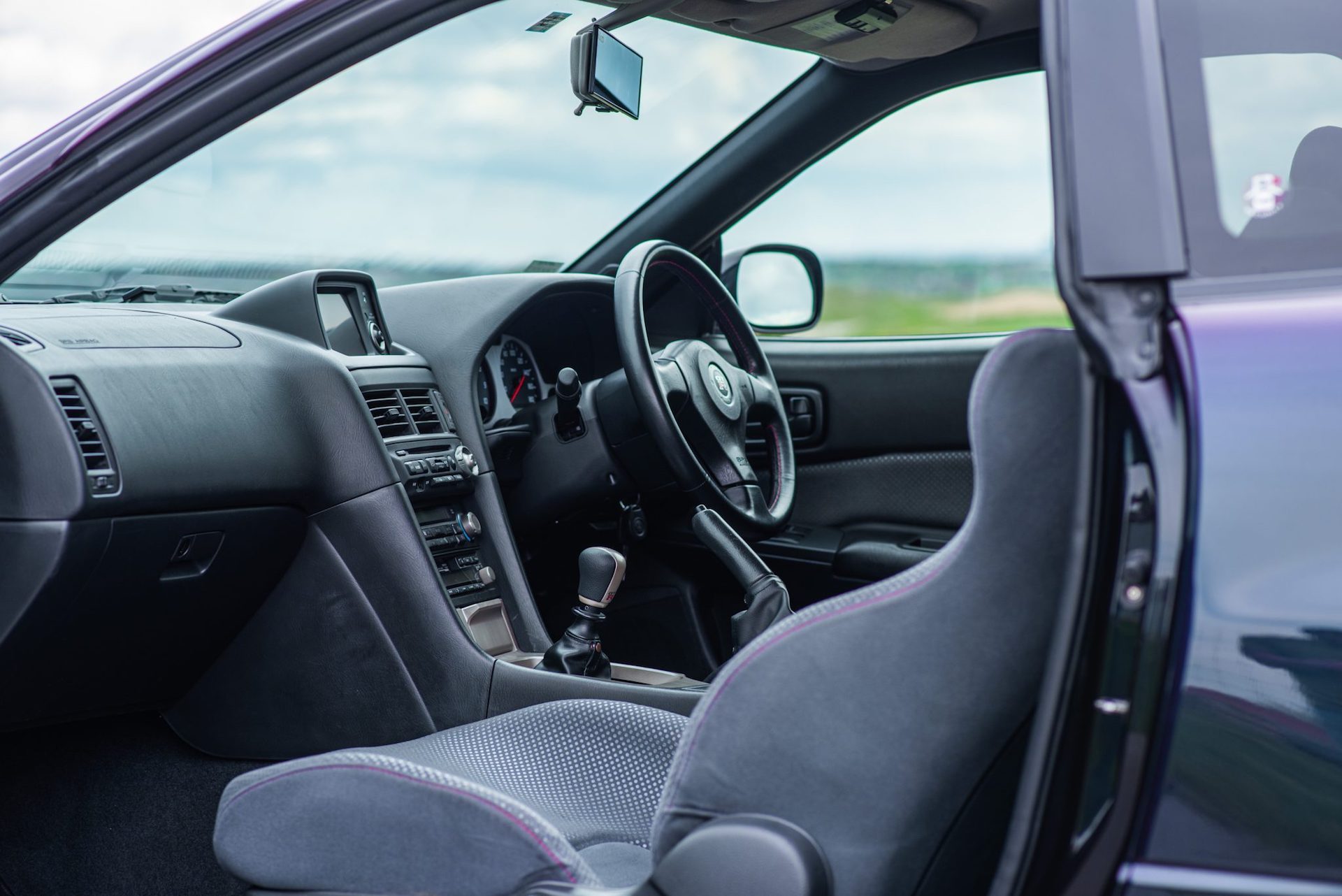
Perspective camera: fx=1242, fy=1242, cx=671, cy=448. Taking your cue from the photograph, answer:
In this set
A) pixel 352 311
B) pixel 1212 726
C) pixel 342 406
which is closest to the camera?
pixel 1212 726

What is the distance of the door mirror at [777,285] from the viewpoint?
3.04 metres

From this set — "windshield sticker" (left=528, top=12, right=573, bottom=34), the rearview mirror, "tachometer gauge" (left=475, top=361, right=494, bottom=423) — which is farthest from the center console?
the rearview mirror

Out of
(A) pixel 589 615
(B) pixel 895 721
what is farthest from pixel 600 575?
(B) pixel 895 721

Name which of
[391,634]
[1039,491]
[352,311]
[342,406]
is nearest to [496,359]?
[352,311]

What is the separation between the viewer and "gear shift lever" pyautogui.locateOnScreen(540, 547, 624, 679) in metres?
2.10

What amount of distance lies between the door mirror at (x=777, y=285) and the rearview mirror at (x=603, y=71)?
1404 millimetres

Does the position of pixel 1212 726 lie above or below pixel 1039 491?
below

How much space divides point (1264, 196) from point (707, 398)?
4.84 feet

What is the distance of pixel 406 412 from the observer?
2.23 m

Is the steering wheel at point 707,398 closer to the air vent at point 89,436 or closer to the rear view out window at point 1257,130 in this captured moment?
the air vent at point 89,436

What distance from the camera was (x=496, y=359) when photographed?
254 centimetres

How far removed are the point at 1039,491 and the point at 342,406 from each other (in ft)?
4.61

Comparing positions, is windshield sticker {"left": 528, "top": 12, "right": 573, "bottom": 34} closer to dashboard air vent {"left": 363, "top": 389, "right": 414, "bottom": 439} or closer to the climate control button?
dashboard air vent {"left": 363, "top": 389, "right": 414, "bottom": 439}

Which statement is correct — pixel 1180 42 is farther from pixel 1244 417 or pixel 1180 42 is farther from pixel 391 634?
pixel 391 634
